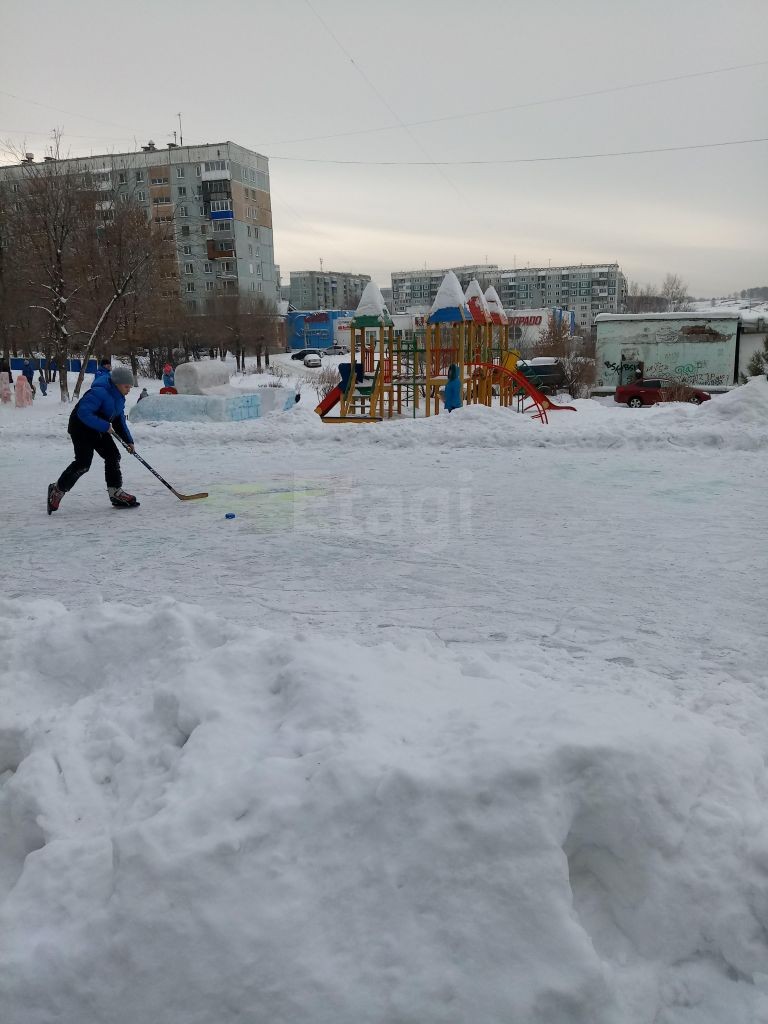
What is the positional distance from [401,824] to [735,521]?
5.41 metres

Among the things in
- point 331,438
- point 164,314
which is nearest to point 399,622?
point 331,438

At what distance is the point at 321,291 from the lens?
11512cm

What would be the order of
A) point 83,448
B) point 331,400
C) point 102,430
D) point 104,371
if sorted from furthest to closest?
point 331,400
point 104,371
point 83,448
point 102,430

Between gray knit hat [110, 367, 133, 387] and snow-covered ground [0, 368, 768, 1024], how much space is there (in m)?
2.62

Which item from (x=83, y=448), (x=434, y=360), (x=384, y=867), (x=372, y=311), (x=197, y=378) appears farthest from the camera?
(x=197, y=378)

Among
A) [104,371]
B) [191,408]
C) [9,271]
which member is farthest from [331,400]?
[9,271]

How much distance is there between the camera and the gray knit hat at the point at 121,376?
21.9ft

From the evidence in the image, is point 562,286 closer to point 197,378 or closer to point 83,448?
point 197,378

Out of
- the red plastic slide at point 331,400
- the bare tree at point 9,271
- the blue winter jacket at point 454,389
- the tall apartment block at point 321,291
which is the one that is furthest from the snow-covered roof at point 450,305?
the tall apartment block at point 321,291

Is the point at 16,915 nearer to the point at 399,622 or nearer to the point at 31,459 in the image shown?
the point at 399,622

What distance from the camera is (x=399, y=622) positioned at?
406 cm

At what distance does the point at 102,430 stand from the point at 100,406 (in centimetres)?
26

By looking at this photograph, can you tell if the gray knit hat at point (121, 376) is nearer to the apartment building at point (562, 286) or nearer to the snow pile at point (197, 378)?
the snow pile at point (197, 378)

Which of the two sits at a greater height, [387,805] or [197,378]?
[197,378]
